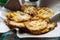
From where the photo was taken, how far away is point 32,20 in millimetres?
673

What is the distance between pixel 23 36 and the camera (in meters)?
0.57

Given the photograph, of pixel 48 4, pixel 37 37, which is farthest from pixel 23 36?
pixel 48 4

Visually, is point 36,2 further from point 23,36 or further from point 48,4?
point 23,36

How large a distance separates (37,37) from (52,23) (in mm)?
103

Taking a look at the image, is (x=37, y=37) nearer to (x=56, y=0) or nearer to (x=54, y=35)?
(x=54, y=35)

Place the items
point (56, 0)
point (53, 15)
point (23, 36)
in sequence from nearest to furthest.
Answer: point (23, 36)
point (53, 15)
point (56, 0)

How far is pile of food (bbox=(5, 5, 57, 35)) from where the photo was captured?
609 millimetres

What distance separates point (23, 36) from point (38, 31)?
2.2 inches

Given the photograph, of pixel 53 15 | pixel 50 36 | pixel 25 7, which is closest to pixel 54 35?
pixel 50 36

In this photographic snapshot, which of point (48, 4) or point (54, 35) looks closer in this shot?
point (54, 35)

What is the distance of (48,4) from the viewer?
807mm

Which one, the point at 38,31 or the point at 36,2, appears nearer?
the point at 38,31

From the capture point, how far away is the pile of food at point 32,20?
609mm

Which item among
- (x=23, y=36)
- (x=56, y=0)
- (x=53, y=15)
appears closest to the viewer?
(x=23, y=36)
